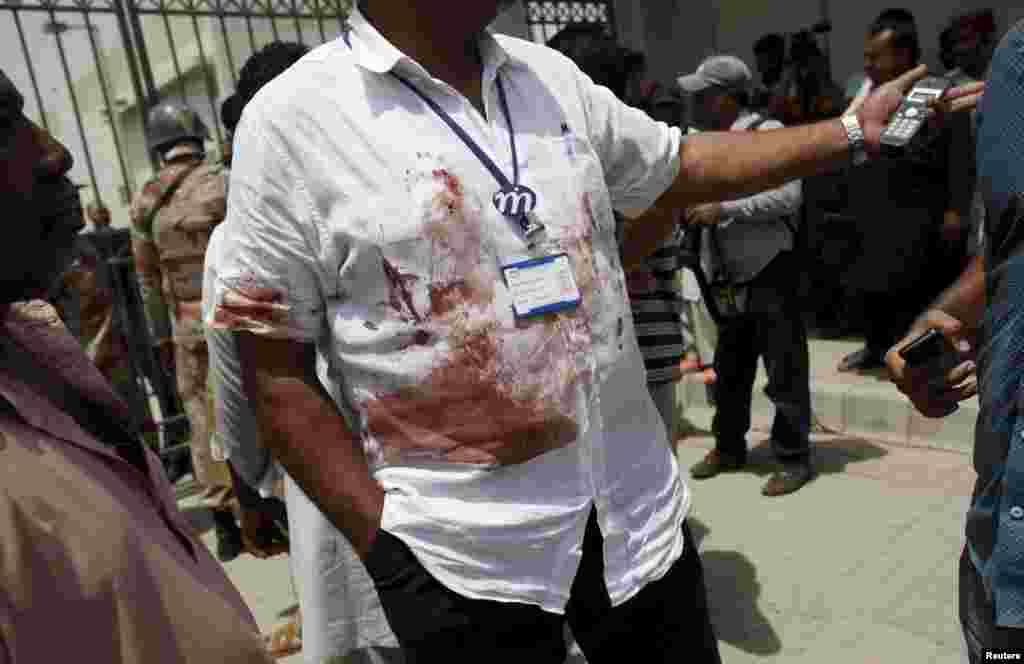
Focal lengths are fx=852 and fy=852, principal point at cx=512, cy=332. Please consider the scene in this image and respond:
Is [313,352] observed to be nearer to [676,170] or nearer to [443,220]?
[443,220]

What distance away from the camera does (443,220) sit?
51.8 inches

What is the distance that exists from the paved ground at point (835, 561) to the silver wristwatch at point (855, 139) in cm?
173

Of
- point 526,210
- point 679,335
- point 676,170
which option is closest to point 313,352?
point 526,210

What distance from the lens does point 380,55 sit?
1.37m

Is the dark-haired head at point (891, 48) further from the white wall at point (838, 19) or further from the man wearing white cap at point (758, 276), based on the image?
the white wall at point (838, 19)

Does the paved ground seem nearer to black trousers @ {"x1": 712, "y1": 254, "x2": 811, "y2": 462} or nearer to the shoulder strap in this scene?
black trousers @ {"x1": 712, "y1": 254, "x2": 811, "y2": 462}

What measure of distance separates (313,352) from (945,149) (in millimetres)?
4309

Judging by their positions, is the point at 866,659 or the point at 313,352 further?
the point at 866,659

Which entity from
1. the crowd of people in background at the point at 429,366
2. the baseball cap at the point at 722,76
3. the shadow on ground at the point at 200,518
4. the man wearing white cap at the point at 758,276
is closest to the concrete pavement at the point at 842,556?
the man wearing white cap at the point at 758,276

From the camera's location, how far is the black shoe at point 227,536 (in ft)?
14.0

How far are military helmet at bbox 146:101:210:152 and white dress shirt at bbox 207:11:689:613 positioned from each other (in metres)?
2.94

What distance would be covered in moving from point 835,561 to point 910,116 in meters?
2.16

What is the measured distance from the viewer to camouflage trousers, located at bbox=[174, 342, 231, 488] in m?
4.02

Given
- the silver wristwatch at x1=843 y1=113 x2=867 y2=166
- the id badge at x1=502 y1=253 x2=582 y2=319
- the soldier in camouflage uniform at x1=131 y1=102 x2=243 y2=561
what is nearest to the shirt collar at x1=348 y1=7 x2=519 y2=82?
the id badge at x1=502 y1=253 x2=582 y2=319
